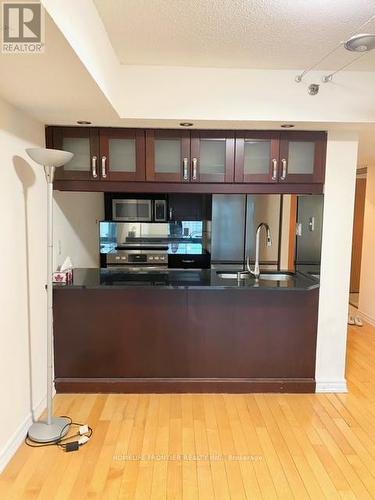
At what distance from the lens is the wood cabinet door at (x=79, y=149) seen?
2.83 meters

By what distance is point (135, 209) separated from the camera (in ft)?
15.5

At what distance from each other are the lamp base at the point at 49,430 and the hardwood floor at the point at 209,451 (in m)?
0.07

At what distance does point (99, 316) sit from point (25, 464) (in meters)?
1.12

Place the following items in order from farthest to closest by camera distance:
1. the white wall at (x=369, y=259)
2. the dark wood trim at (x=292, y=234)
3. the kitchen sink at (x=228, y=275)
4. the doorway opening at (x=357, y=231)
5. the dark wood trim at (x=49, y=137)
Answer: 1. the doorway opening at (x=357, y=231)
2. the white wall at (x=369, y=259)
3. the dark wood trim at (x=292, y=234)
4. the kitchen sink at (x=228, y=275)
5. the dark wood trim at (x=49, y=137)

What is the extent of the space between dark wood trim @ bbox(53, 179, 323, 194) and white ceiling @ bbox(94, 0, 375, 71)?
0.84 meters

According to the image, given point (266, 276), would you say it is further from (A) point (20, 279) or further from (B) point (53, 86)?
(B) point (53, 86)

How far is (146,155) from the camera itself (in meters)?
2.86

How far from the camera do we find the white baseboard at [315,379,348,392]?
3.10m

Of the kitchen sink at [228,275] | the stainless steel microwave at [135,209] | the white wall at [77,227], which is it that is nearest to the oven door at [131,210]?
the stainless steel microwave at [135,209]

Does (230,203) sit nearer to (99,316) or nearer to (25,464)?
(99,316)

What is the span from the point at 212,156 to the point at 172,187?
400mm

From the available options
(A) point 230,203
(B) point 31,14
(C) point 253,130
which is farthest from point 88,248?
(B) point 31,14

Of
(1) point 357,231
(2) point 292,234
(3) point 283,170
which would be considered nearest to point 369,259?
(1) point 357,231

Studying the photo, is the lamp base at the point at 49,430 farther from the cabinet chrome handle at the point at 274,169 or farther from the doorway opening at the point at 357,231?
the doorway opening at the point at 357,231
